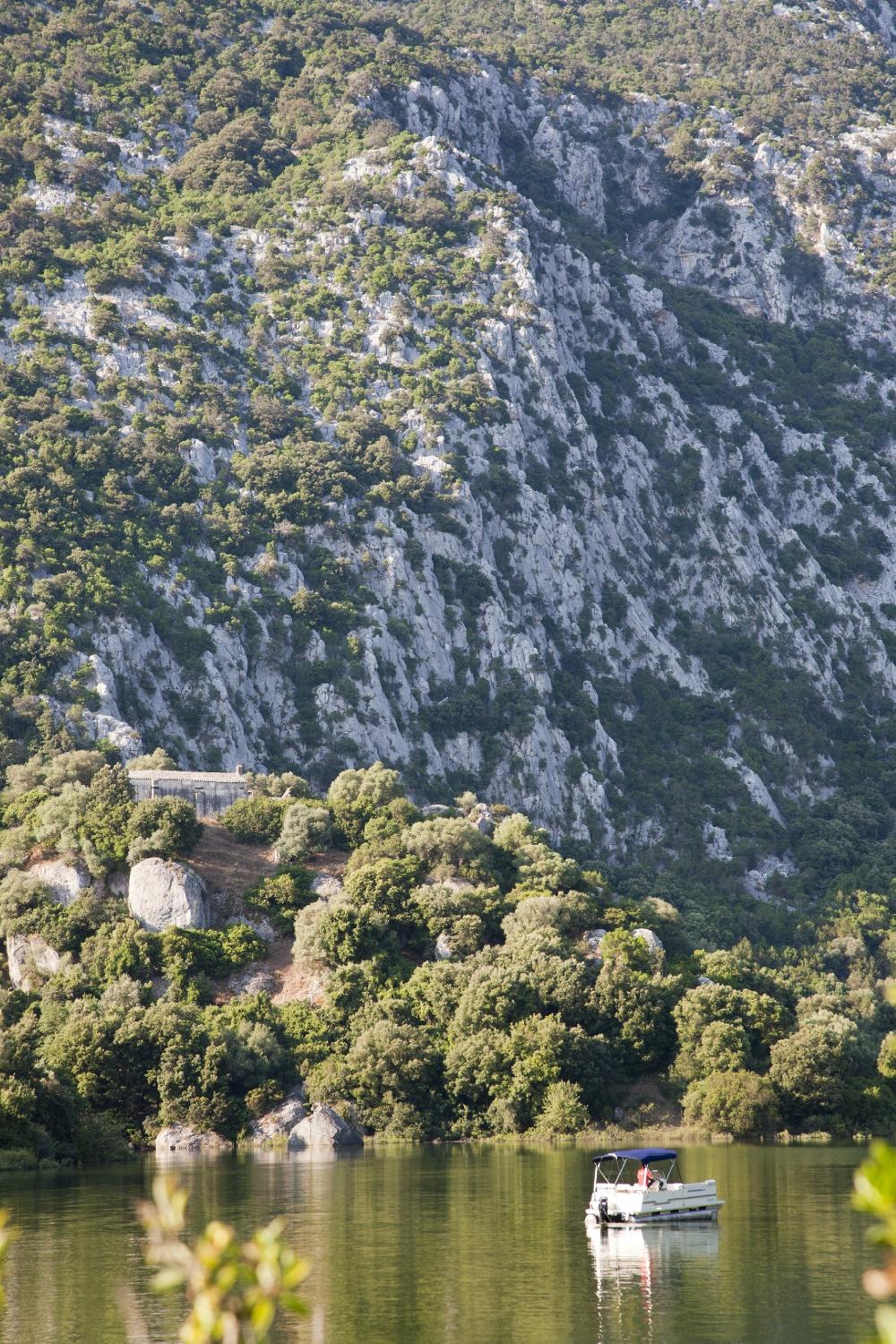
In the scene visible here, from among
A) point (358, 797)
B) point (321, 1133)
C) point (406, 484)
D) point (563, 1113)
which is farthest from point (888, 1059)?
point (406, 484)

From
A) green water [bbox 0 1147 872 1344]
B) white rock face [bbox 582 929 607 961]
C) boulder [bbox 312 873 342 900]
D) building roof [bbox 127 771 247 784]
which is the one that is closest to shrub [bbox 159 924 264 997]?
boulder [bbox 312 873 342 900]

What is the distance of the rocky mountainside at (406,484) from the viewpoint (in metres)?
131

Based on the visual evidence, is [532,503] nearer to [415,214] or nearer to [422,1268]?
[415,214]

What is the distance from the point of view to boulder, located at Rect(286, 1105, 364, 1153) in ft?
245

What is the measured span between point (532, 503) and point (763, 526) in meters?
31.4

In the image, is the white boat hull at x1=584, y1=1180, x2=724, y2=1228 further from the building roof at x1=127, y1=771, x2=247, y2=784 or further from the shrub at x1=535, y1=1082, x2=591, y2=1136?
the building roof at x1=127, y1=771, x2=247, y2=784

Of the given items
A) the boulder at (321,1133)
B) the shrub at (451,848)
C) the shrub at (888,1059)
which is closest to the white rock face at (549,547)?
the shrub at (451,848)

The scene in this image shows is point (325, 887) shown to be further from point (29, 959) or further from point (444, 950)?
point (29, 959)

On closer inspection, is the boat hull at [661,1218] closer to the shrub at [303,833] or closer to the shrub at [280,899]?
the shrub at [280,899]

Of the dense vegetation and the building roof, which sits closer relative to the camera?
the dense vegetation

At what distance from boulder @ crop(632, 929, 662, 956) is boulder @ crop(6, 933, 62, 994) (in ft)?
107

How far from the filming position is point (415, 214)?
178 m

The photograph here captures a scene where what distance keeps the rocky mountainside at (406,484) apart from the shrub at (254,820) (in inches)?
548

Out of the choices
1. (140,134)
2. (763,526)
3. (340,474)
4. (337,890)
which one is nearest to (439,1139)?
(337,890)
